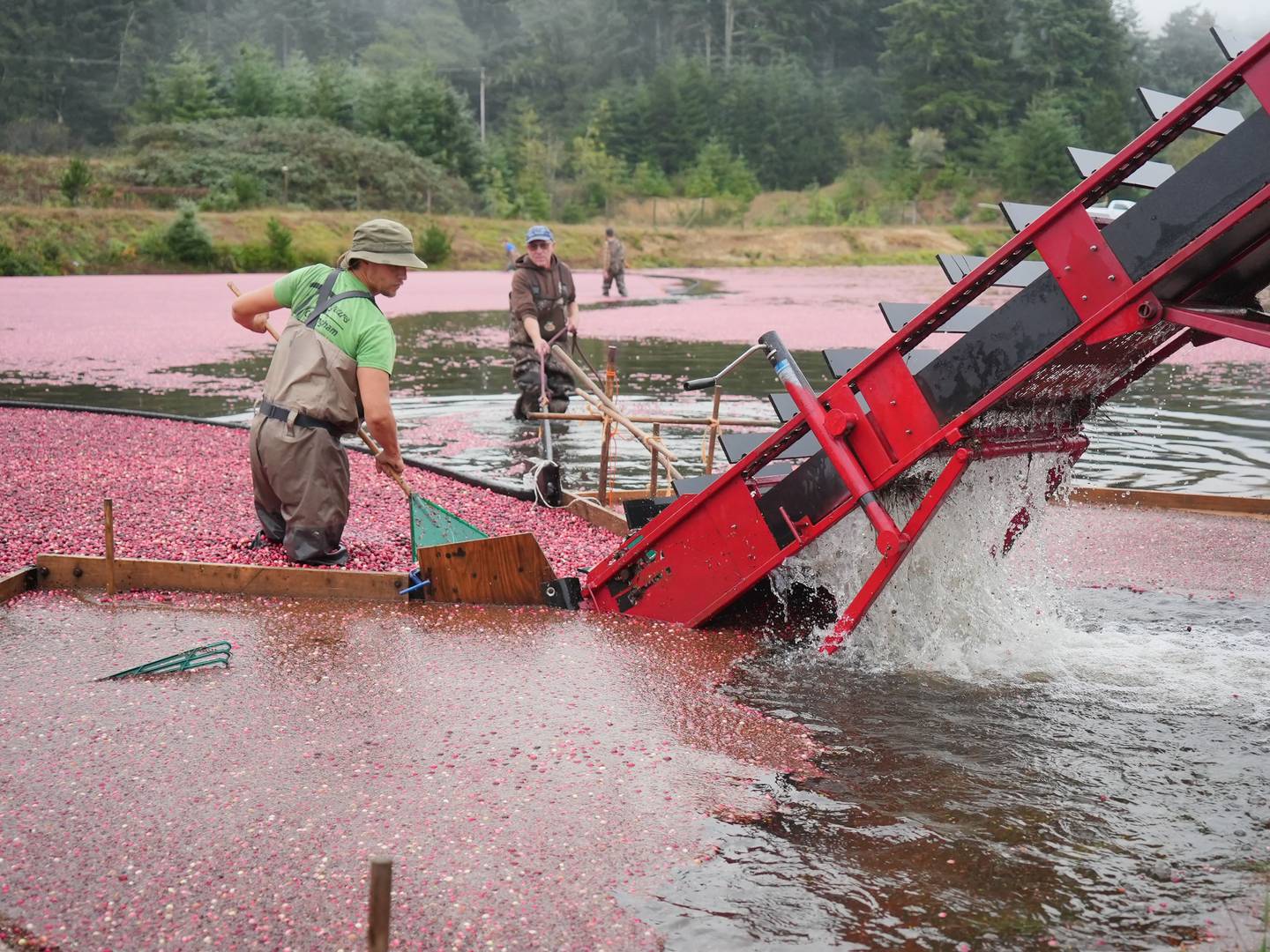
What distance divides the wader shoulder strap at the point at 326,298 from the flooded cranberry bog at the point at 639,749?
1.29 m

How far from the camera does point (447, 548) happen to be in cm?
627

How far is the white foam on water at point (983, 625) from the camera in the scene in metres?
5.62

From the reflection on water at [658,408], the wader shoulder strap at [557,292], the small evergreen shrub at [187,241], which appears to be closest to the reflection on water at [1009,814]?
the reflection on water at [658,408]

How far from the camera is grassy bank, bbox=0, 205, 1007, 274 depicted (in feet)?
131

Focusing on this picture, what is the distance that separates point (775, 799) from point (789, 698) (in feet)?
3.34

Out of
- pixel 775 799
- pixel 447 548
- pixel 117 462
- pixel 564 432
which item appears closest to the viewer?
pixel 775 799

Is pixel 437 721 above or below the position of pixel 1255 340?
below

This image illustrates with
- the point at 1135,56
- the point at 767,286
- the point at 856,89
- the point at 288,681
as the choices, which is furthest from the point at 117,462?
the point at 1135,56

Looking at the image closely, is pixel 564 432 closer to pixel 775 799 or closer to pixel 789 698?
pixel 789 698

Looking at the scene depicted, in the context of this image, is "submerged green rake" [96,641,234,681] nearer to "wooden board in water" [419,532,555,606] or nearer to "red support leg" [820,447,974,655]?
"wooden board in water" [419,532,555,606]

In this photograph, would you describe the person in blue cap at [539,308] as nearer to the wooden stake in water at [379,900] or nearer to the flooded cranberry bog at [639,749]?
the flooded cranberry bog at [639,749]

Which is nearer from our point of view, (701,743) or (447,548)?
(701,743)

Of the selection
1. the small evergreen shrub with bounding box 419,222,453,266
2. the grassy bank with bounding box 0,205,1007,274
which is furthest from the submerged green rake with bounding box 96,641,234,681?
the small evergreen shrub with bounding box 419,222,453,266

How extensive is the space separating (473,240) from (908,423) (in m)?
49.7
